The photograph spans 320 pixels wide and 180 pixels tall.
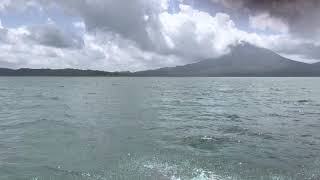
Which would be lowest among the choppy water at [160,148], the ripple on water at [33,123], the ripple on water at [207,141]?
the ripple on water at [33,123]

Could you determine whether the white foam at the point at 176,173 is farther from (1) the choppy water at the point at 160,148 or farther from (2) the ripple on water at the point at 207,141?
(2) the ripple on water at the point at 207,141

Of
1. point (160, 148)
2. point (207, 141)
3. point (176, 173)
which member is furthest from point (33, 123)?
point (176, 173)

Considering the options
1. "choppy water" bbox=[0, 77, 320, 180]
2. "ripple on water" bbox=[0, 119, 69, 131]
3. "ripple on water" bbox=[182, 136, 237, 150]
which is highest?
"ripple on water" bbox=[182, 136, 237, 150]

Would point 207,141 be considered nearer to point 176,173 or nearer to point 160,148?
point 160,148

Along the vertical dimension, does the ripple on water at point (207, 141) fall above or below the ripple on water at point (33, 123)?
above

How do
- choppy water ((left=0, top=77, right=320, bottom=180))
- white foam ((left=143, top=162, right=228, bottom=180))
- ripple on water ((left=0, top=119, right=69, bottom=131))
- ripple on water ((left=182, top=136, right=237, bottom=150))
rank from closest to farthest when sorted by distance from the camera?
1. white foam ((left=143, top=162, right=228, bottom=180))
2. choppy water ((left=0, top=77, right=320, bottom=180))
3. ripple on water ((left=182, top=136, right=237, bottom=150))
4. ripple on water ((left=0, top=119, right=69, bottom=131))

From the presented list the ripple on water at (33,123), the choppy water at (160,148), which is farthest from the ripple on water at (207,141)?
the ripple on water at (33,123)

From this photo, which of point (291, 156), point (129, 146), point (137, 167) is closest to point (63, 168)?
point (137, 167)

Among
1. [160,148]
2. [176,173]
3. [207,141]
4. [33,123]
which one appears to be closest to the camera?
[176,173]

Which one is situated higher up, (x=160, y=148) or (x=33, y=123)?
(x=160, y=148)

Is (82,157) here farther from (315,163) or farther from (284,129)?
(284,129)

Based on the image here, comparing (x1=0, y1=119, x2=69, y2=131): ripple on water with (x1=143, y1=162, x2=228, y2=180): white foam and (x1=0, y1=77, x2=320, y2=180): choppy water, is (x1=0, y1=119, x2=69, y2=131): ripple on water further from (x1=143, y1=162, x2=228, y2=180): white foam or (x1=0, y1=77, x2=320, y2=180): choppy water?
(x1=143, y1=162, x2=228, y2=180): white foam

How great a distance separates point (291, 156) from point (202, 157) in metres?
5.75

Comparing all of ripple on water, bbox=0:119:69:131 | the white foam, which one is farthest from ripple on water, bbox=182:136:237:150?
ripple on water, bbox=0:119:69:131
